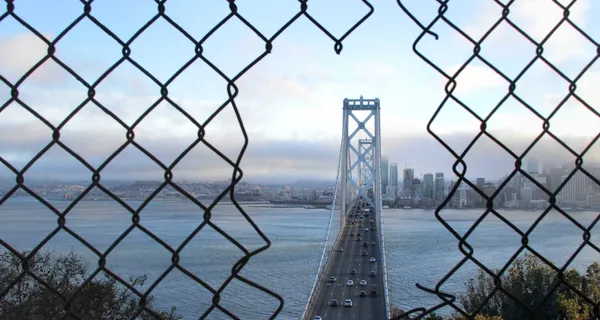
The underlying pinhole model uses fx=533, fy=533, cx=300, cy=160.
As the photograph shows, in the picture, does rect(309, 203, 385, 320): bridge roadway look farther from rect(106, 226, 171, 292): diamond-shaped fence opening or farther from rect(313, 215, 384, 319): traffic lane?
rect(106, 226, 171, 292): diamond-shaped fence opening

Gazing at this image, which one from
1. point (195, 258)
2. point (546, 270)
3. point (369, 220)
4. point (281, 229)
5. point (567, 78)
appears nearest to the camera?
point (567, 78)

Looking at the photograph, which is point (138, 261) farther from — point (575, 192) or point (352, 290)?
point (575, 192)

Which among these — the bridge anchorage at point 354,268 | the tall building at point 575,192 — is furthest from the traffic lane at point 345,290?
the tall building at point 575,192

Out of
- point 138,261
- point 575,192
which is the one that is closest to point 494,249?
point 138,261

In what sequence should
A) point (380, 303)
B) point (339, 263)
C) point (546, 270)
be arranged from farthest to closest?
point (339, 263) → point (380, 303) → point (546, 270)

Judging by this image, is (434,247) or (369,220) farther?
(369,220)

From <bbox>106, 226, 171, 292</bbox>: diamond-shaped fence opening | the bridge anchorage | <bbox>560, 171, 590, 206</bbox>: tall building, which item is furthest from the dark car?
<bbox>560, 171, 590, 206</bbox>: tall building

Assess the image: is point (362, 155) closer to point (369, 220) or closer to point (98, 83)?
point (369, 220)

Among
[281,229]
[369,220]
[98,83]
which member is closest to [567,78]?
[98,83]
